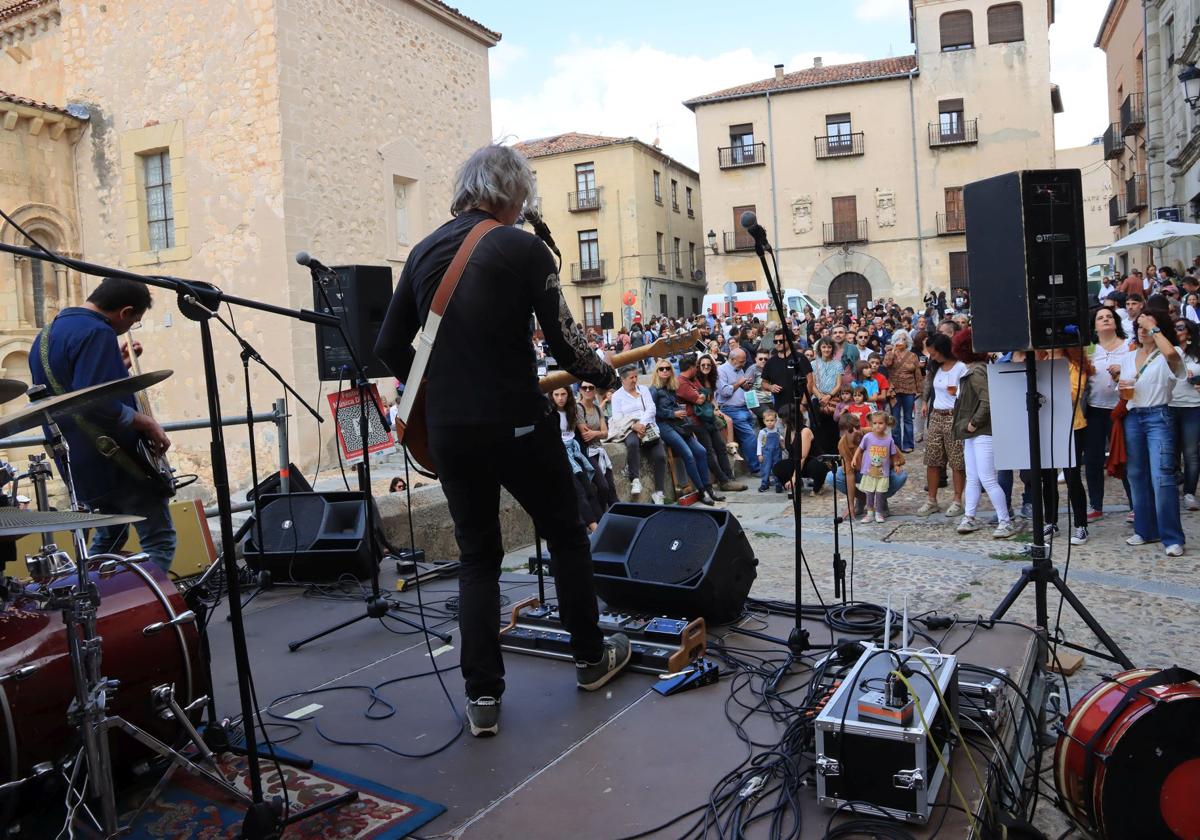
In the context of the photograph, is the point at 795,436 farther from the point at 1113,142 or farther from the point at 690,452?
the point at 1113,142

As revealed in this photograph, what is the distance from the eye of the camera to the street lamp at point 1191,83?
13469mm

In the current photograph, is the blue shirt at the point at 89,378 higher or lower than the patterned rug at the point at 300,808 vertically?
higher

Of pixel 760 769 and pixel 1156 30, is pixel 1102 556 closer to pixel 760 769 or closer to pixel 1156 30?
pixel 760 769

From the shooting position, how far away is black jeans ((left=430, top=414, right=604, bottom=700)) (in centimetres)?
299

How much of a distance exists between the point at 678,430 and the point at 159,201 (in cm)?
1028

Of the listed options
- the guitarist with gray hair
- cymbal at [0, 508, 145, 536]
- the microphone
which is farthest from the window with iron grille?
cymbal at [0, 508, 145, 536]

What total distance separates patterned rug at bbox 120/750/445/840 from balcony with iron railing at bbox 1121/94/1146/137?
24457mm

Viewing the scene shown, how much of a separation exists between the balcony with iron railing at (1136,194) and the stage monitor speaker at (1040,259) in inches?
857

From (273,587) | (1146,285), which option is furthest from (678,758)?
(1146,285)

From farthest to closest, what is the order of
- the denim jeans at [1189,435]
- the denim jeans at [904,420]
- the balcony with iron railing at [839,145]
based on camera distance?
the balcony with iron railing at [839,145]
the denim jeans at [904,420]
the denim jeans at [1189,435]

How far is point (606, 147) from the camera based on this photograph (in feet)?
126

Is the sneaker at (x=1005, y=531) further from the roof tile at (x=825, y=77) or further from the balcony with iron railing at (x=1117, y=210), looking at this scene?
the roof tile at (x=825, y=77)

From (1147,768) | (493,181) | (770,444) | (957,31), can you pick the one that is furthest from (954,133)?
(1147,768)

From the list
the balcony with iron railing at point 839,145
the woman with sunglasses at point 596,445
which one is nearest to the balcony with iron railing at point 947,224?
the balcony with iron railing at point 839,145
